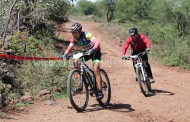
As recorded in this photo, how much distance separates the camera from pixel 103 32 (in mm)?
28469

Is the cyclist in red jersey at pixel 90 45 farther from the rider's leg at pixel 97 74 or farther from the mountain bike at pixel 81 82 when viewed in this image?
the mountain bike at pixel 81 82

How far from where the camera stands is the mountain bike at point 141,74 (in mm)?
8836

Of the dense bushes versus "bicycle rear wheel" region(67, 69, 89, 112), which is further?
the dense bushes

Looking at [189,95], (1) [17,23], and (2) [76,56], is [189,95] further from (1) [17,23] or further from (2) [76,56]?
(1) [17,23]

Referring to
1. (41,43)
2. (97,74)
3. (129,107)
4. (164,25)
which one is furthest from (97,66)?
(164,25)

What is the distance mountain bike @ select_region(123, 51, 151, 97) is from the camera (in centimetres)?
884

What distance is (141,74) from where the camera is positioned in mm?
8977

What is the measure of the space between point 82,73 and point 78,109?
2.45 feet

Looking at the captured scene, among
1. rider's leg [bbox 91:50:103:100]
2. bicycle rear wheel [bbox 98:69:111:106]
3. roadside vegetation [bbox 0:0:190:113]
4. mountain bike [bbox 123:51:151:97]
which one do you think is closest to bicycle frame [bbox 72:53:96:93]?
rider's leg [bbox 91:50:103:100]

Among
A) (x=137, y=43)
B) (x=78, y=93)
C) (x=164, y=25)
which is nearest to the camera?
(x=78, y=93)

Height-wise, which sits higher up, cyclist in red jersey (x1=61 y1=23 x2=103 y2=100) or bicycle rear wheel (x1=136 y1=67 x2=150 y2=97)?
cyclist in red jersey (x1=61 y1=23 x2=103 y2=100)

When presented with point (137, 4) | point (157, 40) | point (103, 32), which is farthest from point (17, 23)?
point (137, 4)

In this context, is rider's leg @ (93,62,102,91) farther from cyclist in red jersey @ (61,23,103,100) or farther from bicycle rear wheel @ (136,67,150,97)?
bicycle rear wheel @ (136,67,150,97)

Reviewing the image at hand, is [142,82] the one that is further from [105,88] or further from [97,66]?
[97,66]
